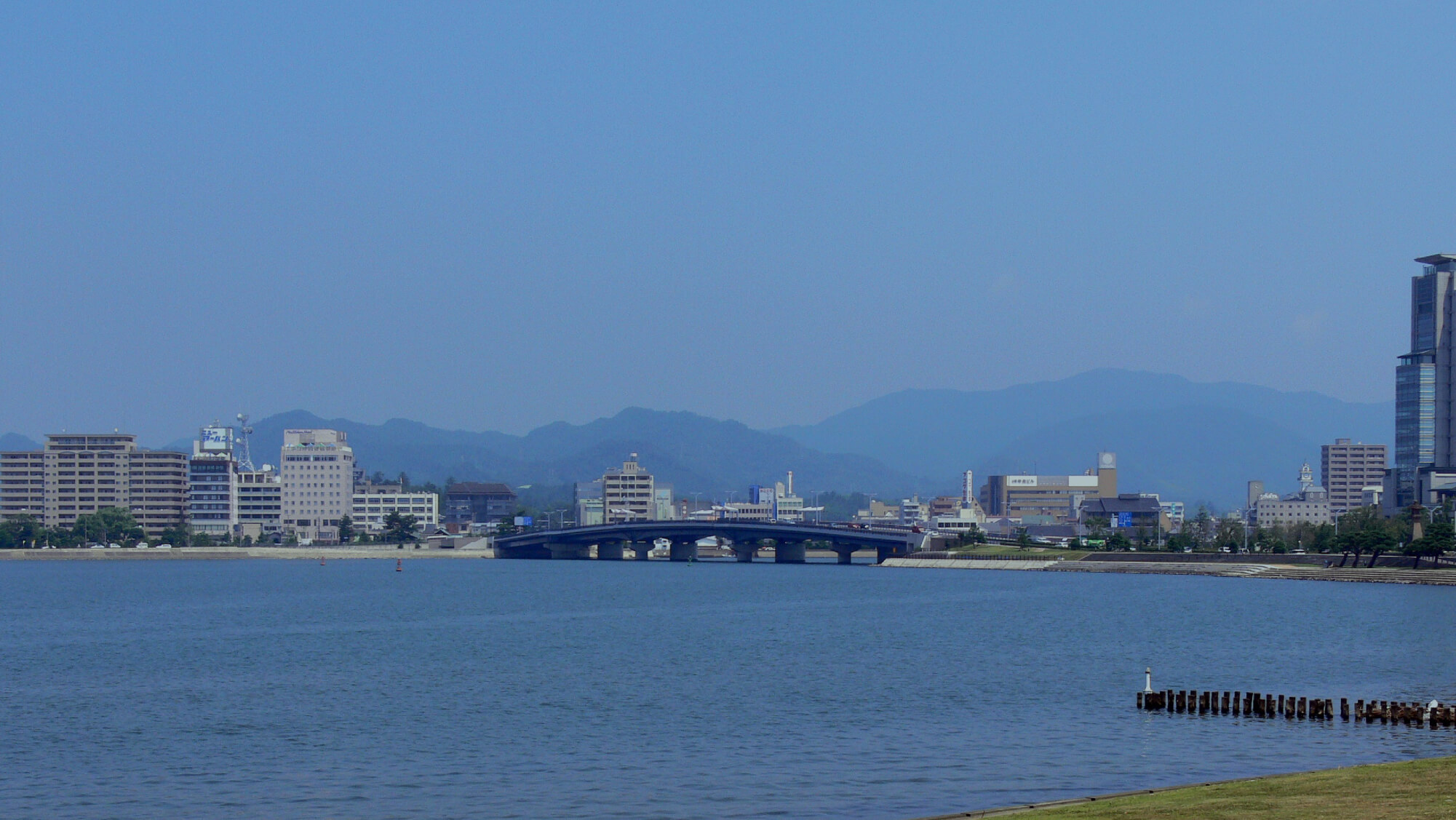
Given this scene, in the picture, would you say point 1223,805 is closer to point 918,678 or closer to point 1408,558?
point 918,678

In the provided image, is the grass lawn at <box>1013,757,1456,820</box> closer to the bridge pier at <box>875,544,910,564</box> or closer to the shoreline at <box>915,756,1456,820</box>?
the shoreline at <box>915,756,1456,820</box>

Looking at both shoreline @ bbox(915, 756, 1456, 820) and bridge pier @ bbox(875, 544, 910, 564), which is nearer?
shoreline @ bbox(915, 756, 1456, 820)

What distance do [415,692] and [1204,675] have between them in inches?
1033

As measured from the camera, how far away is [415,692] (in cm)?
5344

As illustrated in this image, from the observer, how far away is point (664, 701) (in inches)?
1999

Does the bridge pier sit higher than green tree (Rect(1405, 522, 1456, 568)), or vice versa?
green tree (Rect(1405, 522, 1456, 568))

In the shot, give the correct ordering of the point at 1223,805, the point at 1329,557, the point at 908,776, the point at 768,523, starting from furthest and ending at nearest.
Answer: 1. the point at 768,523
2. the point at 1329,557
3. the point at 908,776
4. the point at 1223,805

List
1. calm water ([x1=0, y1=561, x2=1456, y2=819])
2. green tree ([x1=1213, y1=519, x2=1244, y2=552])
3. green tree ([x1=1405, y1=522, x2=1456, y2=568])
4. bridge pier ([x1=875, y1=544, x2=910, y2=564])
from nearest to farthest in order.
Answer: calm water ([x1=0, y1=561, x2=1456, y2=819]) < green tree ([x1=1405, y1=522, x2=1456, y2=568]) < green tree ([x1=1213, y1=519, x2=1244, y2=552]) < bridge pier ([x1=875, y1=544, x2=910, y2=564])

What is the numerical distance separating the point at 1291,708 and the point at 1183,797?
60.8 feet

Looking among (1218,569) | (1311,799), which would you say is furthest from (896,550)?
(1311,799)

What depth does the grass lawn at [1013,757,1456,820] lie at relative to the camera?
84.6 ft

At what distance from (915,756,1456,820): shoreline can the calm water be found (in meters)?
2.87

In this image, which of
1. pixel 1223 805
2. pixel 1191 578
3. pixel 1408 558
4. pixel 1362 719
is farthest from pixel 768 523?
pixel 1223 805

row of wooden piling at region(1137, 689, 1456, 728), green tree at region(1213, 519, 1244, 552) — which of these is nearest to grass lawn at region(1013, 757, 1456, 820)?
row of wooden piling at region(1137, 689, 1456, 728)
